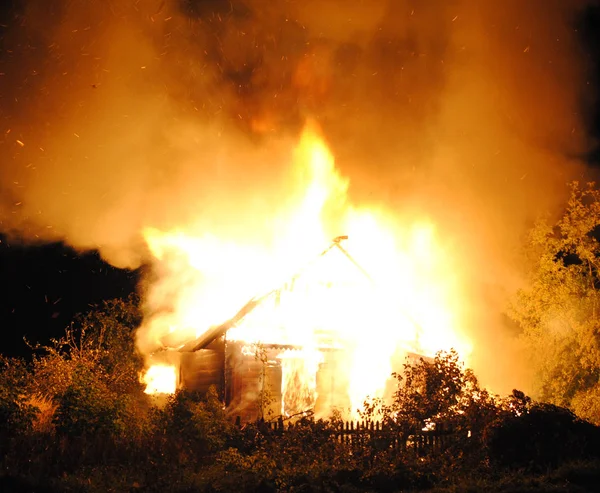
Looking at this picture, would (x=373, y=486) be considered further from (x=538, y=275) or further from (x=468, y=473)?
(x=538, y=275)

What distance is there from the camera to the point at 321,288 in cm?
1627

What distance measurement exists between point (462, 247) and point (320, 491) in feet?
57.0

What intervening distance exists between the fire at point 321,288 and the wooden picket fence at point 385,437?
3.57 metres

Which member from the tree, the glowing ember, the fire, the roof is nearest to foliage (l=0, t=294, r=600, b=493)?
the roof

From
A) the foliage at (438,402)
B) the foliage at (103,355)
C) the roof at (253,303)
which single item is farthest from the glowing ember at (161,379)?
the foliage at (438,402)

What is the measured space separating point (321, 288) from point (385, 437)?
5890mm

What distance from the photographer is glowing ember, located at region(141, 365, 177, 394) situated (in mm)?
18438

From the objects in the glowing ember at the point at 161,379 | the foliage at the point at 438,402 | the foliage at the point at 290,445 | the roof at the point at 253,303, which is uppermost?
the roof at the point at 253,303

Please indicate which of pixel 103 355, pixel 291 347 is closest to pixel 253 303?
pixel 291 347

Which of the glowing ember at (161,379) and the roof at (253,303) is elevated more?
the roof at (253,303)

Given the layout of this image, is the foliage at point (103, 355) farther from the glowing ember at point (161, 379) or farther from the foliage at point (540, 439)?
the foliage at point (540, 439)

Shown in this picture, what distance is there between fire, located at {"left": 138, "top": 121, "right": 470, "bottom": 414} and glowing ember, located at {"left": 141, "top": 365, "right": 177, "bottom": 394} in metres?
0.14

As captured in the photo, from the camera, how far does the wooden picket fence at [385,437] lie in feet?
35.3

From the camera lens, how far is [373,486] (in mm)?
9383
